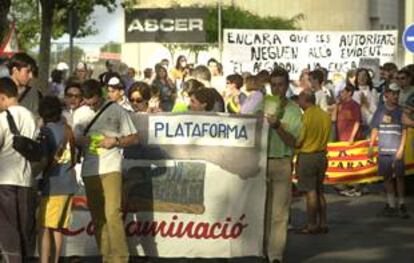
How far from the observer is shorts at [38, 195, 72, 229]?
1042 centimetres

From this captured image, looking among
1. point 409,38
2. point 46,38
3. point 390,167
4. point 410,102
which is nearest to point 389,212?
point 390,167

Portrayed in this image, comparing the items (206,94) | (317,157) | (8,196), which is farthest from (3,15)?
(8,196)

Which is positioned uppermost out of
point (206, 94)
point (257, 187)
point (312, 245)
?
point (206, 94)

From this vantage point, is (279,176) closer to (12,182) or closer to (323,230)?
(323,230)

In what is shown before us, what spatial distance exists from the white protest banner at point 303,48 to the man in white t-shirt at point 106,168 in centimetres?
1468

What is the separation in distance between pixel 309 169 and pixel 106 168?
4.05 metres

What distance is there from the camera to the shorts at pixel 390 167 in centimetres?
1566

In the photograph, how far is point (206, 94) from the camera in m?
11.7

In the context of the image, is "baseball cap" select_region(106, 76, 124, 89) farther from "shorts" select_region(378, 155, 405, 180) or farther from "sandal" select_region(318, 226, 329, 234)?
"shorts" select_region(378, 155, 405, 180)

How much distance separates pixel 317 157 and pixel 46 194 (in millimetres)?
4580

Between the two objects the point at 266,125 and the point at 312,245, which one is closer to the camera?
the point at 266,125

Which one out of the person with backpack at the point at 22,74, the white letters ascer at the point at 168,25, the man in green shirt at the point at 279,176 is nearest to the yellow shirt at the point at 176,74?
the man in green shirt at the point at 279,176

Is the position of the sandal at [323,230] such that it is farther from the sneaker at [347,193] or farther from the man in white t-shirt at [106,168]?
the sneaker at [347,193]

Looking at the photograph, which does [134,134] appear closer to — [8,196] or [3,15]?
[8,196]
